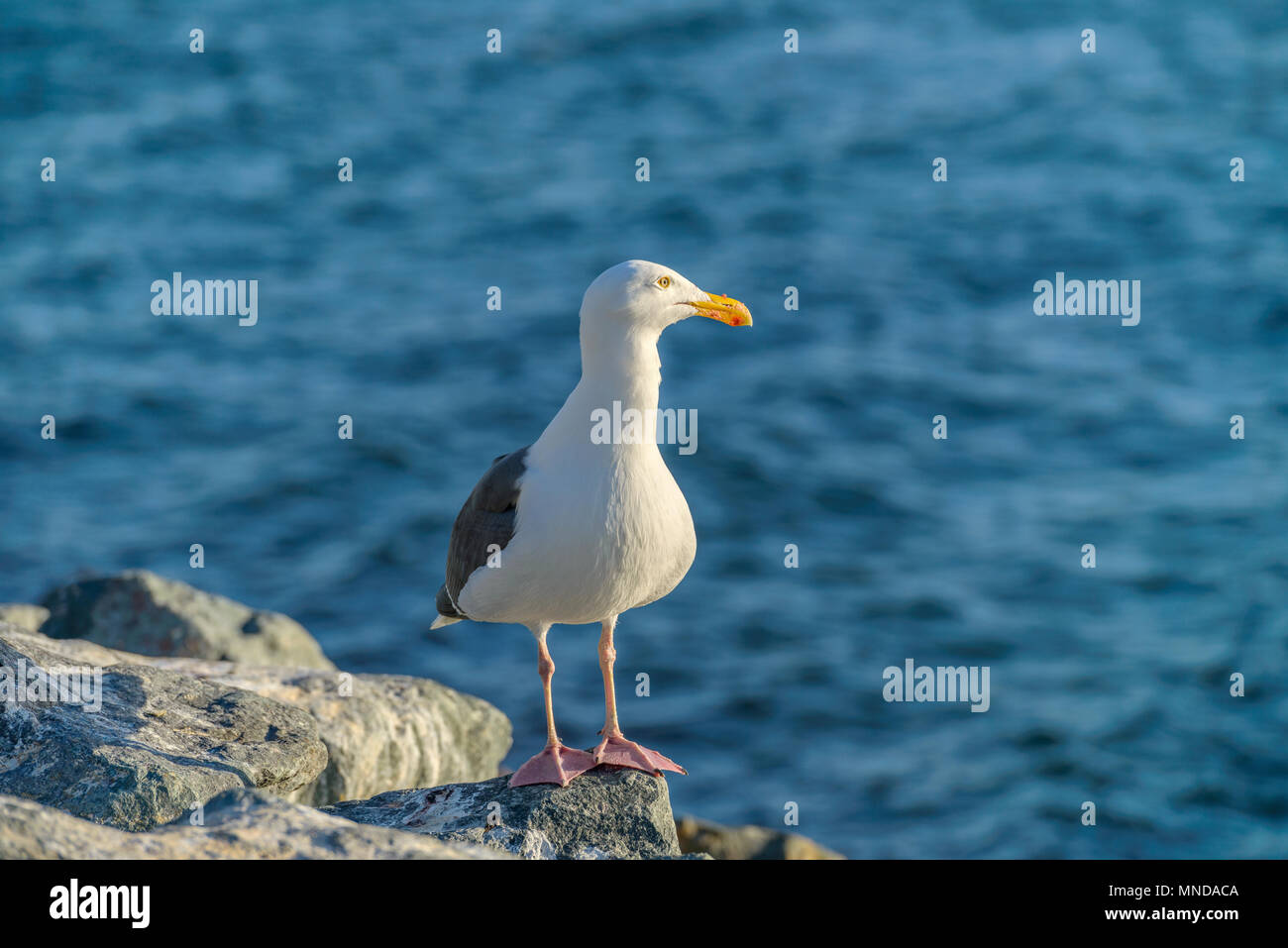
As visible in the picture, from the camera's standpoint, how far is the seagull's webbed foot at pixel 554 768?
25.3 ft

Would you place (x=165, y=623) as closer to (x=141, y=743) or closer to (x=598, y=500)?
(x=141, y=743)

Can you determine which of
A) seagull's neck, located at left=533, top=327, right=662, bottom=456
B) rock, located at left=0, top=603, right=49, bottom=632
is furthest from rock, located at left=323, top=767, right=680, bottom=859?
rock, located at left=0, top=603, right=49, bottom=632

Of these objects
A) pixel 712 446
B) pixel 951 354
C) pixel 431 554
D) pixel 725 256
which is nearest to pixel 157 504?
pixel 431 554

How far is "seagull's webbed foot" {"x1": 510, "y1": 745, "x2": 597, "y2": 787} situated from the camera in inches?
304

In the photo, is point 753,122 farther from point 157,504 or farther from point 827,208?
point 157,504

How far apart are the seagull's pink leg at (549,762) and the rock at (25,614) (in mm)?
6546

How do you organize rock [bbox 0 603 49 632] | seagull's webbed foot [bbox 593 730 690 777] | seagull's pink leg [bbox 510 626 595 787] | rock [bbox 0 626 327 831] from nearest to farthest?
1. rock [bbox 0 626 327 831]
2. seagull's pink leg [bbox 510 626 595 787]
3. seagull's webbed foot [bbox 593 730 690 777]
4. rock [bbox 0 603 49 632]

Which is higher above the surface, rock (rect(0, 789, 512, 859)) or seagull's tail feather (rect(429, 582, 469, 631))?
seagull's tail feather (rect(429, 582, 469, 631))

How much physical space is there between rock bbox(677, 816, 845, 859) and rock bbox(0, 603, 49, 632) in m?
6.62

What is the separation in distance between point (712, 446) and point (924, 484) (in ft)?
11.2

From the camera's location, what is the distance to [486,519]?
7.56 m
